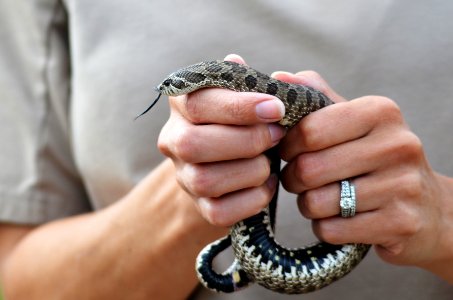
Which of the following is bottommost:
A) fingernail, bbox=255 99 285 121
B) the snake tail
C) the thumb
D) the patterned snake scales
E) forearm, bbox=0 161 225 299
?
forearm, bbox=0 161 225 299

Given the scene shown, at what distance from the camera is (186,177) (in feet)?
3.87

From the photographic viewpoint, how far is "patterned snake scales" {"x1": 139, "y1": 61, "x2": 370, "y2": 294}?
1.27m

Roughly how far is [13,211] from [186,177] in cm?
91

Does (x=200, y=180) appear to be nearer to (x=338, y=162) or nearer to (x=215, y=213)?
(x=215, y=213)

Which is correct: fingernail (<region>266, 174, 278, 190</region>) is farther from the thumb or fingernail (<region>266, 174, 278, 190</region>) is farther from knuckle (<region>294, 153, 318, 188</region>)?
the thumb

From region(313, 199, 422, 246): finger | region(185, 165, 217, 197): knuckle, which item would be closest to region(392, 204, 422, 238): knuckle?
region(313, 199, 422, 246): finger

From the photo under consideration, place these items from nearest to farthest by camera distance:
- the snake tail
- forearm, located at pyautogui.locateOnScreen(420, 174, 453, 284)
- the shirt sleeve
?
forearm, located at pyautogui.locateOnScreen(420, 174, 453, 284), the snake tail, the shirt sleeve

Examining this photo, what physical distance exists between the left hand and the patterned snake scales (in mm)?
115

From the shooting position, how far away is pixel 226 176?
3.74 ft

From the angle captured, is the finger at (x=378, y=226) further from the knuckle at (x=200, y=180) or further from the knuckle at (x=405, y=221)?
the knuckle at (x=200, y=180)

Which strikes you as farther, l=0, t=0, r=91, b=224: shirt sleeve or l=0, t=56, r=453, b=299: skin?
l=0, t=0, r=91, b=224: shirt sleeve

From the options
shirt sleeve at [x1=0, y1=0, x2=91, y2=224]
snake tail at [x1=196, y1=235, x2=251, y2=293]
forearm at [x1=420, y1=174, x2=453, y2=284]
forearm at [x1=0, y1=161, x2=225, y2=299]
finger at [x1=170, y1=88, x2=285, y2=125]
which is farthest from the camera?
shirt sleeve at [x1=0, y1=0, x2=91, y2=224]

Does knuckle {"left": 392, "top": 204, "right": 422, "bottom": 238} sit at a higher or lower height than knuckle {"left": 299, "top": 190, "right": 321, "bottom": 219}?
higher

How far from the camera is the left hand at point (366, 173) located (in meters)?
1.13
